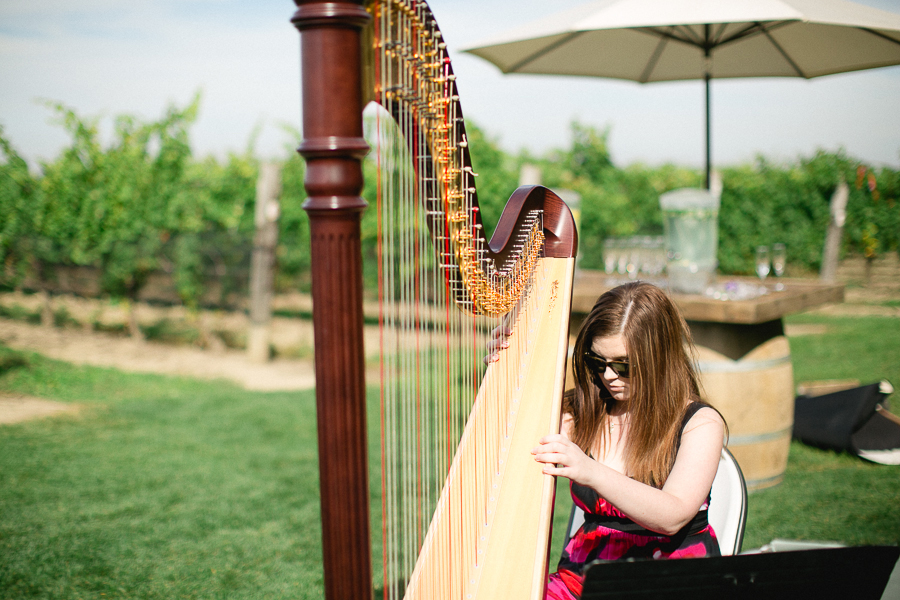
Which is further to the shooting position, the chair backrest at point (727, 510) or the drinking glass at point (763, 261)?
the drinking glass at point (763, 261)

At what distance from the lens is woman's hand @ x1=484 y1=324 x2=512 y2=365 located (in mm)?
1787

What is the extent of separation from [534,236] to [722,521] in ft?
2.91

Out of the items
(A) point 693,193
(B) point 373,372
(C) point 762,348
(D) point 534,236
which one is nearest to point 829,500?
(C) point 762,348

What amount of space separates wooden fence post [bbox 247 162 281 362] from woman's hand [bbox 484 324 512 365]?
4.56 meters

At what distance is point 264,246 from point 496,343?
4666 mm

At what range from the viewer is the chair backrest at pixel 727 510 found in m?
1.67

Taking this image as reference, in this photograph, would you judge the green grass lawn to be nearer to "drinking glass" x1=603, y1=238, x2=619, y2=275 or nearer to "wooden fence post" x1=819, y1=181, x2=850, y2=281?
"drinking glass" x1=603, y1=238, x2=619, y2=275

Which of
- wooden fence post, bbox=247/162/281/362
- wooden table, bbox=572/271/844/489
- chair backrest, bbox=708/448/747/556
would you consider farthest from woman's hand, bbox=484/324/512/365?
wooden fence post, bbox=247/162/281/362

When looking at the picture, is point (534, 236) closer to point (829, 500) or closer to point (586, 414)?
point (586, 414)

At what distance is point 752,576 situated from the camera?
114 cm

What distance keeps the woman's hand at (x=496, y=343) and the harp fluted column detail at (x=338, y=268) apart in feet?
3.26

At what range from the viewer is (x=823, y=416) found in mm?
4004

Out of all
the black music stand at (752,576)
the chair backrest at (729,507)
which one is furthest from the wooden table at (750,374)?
the black music stand at (752,576)

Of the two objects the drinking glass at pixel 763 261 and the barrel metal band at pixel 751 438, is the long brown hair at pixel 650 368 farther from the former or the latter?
the drinking glass at pixel 763 261
